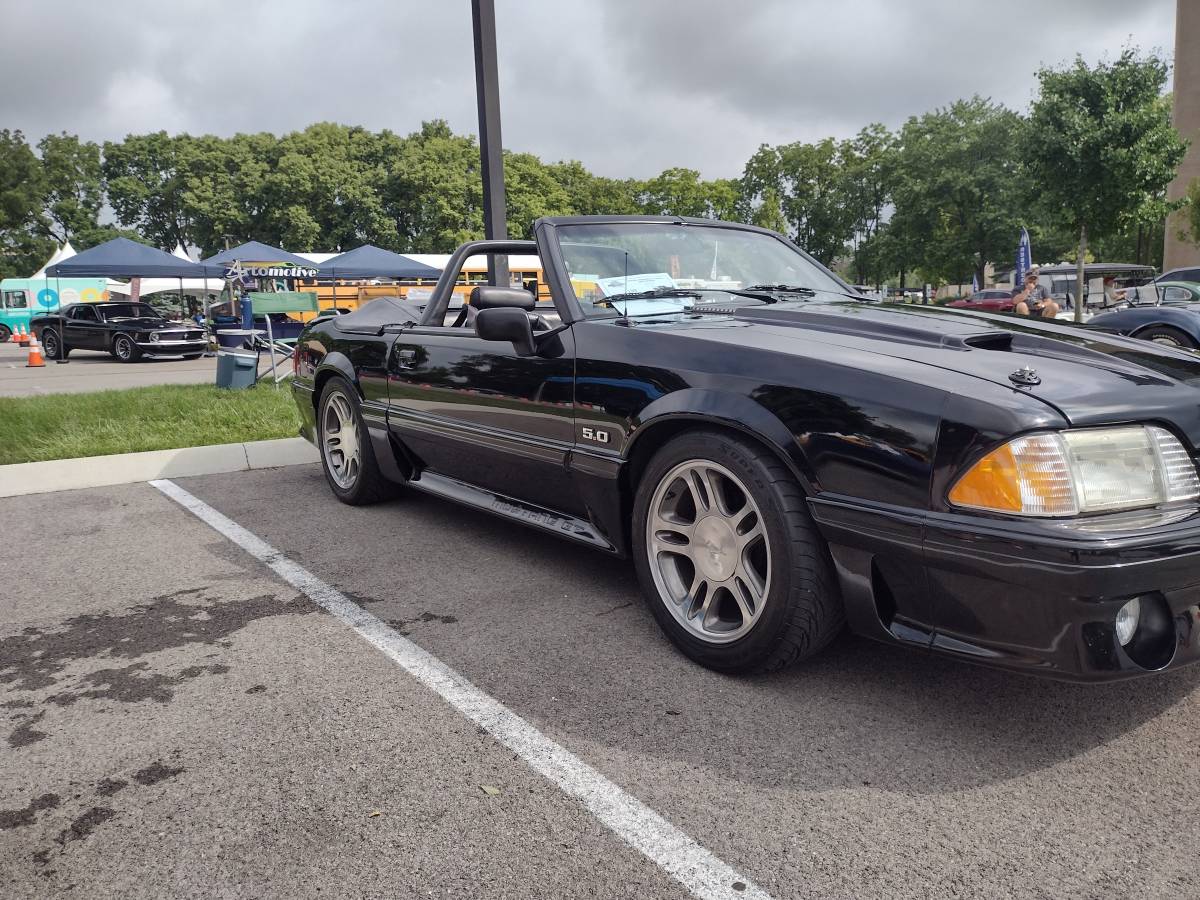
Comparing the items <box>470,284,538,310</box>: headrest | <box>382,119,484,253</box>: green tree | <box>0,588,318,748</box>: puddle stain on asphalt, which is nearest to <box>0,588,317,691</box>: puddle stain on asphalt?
<box>0,588,318,748</box>: puddle stain on asphalt

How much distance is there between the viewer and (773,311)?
3207 millimetres

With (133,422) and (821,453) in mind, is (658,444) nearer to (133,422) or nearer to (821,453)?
(821,453)

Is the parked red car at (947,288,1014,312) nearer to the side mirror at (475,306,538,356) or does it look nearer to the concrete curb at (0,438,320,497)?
the concrete curb at (0,438,320,497)

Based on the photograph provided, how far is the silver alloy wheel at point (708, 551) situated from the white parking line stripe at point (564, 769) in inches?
26.5

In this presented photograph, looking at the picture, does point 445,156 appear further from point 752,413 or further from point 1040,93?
point 752,413

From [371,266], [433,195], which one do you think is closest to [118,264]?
[371,266]

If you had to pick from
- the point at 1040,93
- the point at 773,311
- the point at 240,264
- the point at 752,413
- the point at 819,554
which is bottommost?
the point at 819,554

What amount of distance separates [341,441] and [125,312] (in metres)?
18.0

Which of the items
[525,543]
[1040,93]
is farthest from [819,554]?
[1040,93]

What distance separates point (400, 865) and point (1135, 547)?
69.3 inches

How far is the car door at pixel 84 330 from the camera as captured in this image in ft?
64.6

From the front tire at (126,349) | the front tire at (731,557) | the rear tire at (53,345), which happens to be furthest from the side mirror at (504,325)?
the rear tire at (53,345)

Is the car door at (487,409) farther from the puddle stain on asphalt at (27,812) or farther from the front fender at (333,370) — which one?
the puddle stain on asphalt at (27,812)

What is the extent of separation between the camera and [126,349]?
1920 cm
